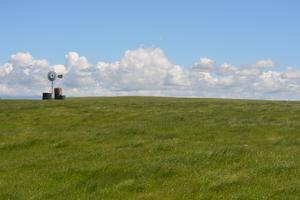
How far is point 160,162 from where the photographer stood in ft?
71.5

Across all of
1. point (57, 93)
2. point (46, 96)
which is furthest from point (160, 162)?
point (57, 93)

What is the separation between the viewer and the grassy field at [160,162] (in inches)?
707

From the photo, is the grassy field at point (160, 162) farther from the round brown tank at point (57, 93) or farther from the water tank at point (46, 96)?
the round brown tank at point (57, 93)

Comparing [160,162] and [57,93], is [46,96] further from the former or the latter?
[160,162]

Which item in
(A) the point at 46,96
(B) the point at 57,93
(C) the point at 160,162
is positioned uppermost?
(B) the point at 57,93

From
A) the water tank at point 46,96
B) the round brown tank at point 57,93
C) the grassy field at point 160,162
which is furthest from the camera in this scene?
the round brown tank at point 57,93

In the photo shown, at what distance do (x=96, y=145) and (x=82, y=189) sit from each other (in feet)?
37.3

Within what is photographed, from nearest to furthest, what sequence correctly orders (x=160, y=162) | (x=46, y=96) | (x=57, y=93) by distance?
(x=160, y=162) < (x=46, y=96) < (x=57, y=93)

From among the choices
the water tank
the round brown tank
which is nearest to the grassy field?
the water tank

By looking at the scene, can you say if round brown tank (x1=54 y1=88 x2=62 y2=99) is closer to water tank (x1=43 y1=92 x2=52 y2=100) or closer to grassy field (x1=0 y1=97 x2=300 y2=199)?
water tank (x1=43 y1=92 x2=52 y2=100)

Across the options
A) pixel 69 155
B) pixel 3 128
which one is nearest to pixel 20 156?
pixel 69 155

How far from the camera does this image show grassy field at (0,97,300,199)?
17969mm

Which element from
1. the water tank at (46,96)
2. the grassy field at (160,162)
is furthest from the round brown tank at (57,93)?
the grassy field at (160,162)

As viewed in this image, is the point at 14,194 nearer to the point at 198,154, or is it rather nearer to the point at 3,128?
the point at 198,154
